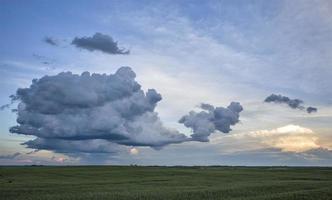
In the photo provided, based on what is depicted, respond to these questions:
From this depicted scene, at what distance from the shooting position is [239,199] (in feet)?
164

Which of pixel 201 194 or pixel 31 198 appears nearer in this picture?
pixel 31 198

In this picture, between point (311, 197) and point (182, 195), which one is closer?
point (311, 197)

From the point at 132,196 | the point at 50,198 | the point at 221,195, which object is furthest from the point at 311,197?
the point at 50,198

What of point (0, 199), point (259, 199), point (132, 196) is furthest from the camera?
point (132, 196)

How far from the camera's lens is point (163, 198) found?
53469 millimetres

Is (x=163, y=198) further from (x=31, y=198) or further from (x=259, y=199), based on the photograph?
(x=31, y=198)

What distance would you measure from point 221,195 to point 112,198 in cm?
1480

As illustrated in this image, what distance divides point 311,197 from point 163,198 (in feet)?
60.0

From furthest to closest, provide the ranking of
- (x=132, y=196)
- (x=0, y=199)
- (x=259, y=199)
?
(x=132, y=196), (x=0, y=199), (x=259, y=199)

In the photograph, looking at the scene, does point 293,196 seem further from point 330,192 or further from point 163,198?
point 163,198

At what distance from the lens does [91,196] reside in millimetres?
55938

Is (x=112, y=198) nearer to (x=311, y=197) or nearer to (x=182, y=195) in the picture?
(x=182, y=195)

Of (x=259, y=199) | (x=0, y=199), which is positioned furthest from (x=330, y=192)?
(x=0, y=199)

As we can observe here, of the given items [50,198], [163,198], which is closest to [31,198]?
[50,198]
